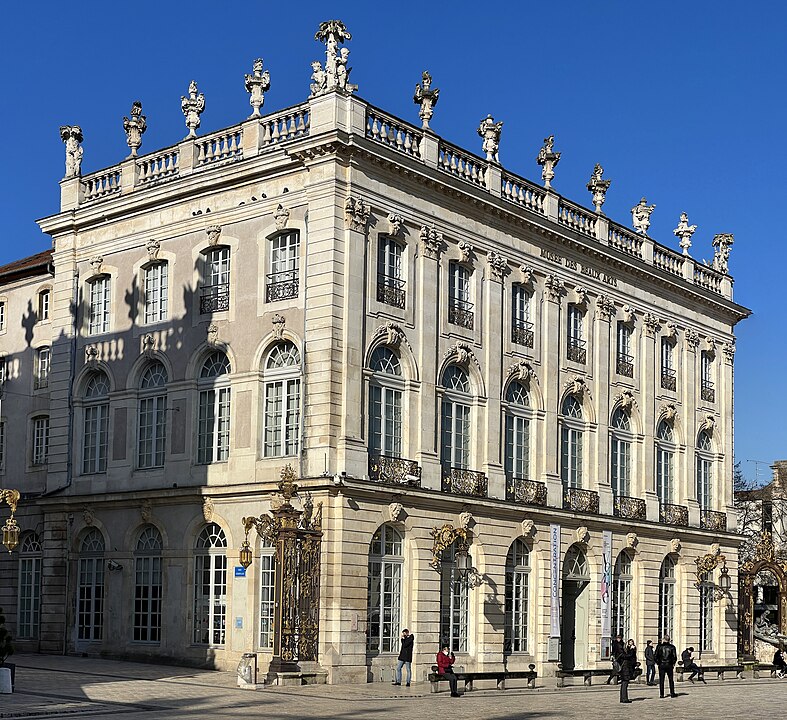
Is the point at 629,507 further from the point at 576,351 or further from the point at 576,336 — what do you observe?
the point at 576,336

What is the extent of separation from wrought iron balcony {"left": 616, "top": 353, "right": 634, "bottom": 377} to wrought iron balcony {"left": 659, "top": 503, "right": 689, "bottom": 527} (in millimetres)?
5035

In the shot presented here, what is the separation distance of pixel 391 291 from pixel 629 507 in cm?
1434

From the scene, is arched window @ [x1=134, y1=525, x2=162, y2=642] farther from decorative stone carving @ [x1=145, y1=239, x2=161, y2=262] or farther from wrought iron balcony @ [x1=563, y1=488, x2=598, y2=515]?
wrought iron balcony @ [x1=563, y1=488, x2=598, y2=515]

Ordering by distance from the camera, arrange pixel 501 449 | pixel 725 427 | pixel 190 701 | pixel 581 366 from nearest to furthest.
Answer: pixel 190 701
pixel 501 449
pixel 581 366
pixel 725 427

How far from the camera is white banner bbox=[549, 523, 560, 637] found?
4119 cm

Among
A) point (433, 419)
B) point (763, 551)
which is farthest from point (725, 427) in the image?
point (433, 419)

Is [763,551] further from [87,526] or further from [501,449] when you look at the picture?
[87,526]

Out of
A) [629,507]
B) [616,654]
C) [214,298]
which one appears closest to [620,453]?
[629,507]

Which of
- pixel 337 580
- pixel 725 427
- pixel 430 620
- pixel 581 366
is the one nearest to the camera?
pixel 337 580

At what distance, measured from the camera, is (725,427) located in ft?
175

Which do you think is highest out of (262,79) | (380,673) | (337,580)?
(262,79)

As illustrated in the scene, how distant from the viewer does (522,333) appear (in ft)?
137

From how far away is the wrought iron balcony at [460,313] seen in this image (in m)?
38.8

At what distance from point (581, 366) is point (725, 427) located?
1122 cm
